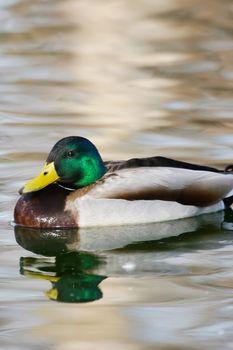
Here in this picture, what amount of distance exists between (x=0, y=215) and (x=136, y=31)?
7.91 metres

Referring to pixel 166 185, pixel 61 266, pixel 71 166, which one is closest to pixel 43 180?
pixel 71 166

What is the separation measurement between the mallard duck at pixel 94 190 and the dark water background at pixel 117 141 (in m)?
0.13

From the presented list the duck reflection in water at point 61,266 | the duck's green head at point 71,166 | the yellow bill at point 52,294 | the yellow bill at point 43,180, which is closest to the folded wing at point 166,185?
A: the duck's green head at point 71,166

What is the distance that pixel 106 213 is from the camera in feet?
33.2

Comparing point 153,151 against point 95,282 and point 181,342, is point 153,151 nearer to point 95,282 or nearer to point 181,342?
point 95,282

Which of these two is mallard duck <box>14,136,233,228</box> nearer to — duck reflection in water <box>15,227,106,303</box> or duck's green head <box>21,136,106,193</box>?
duck's green head <box>21,136,106,193</box>

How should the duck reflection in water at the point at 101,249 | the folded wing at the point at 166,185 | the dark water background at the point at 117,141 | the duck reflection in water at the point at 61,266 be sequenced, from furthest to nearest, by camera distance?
the folded wing at the point at 166,185 < the duck reflection in water at the point at 101,249 < the duck reflection in water at the point at 61,266 < the dark water background at the point at 117,141

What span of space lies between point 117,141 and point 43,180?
8.24ft

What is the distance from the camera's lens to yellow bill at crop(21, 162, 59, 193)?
32.9 feet

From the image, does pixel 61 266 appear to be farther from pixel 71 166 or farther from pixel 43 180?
pixel 71 166

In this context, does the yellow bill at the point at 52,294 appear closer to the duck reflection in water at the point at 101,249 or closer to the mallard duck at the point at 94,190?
the duck reflection in water at the point at 101,249

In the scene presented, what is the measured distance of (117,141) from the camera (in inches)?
492

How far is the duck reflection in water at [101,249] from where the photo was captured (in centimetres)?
875

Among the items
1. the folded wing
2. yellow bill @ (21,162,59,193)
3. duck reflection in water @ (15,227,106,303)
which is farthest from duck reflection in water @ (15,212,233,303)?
yellow bill @ (21,162,59,193)
